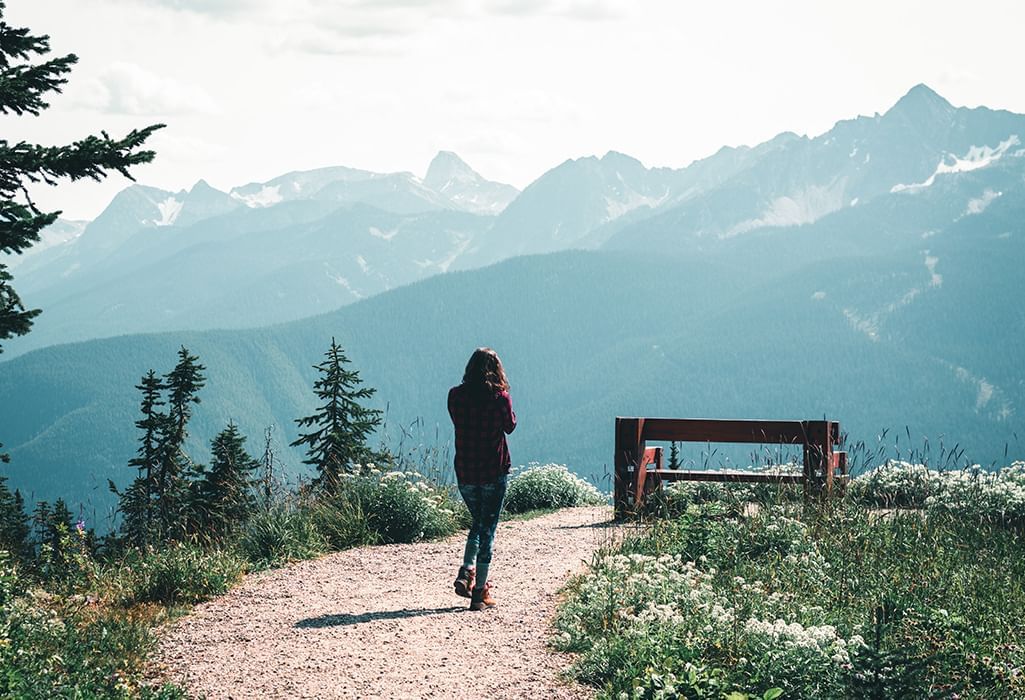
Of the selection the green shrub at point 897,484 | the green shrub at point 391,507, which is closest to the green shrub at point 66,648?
the green shrub at point 391,507

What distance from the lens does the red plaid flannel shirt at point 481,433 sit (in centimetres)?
868

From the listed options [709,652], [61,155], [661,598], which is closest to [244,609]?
[661,598]

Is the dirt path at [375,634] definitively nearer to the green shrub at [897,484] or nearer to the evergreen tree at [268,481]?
the evergreen tree at [268,481]

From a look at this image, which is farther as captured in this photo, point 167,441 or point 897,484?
point 167,441

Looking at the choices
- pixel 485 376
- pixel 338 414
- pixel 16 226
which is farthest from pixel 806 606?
pixel 338 414

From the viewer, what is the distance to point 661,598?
25.0 feet

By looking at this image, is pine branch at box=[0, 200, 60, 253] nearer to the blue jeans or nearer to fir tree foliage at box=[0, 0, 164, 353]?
fir tree foliage at box=[0, 0, 164, 353]

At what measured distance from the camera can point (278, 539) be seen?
10594mm

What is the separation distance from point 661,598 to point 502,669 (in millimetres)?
1370

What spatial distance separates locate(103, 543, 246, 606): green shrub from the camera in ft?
29.0

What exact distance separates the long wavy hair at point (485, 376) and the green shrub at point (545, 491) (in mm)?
6947

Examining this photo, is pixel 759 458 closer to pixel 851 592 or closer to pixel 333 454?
pixel 851 592

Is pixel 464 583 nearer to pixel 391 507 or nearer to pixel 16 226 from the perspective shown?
pixel 391 507

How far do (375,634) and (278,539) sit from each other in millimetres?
3046
